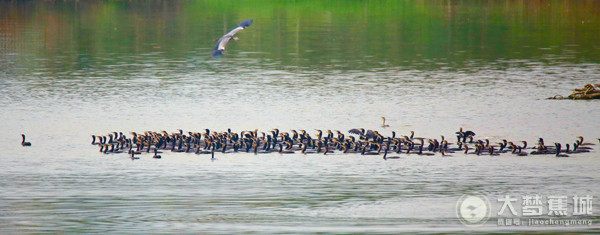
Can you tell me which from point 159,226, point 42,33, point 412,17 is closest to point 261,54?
point 42,33

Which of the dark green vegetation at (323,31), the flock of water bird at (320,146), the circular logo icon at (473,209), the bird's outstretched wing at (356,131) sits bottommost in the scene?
the circular logo icon at (473,209)

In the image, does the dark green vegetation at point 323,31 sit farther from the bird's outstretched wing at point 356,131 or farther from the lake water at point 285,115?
the bird's outstretched wing at point 356,131

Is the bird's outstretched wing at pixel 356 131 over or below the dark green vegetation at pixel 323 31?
below

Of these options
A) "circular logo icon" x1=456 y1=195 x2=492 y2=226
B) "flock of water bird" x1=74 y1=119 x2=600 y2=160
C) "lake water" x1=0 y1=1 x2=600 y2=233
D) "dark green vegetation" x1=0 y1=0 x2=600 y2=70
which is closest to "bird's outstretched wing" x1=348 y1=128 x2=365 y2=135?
"flock of water bird" x1=74 y1=119 x2=600 y2=160

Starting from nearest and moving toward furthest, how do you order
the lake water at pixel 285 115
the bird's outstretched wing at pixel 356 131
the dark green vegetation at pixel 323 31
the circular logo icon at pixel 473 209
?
the circular logo icon at pixel 473 209, the lake water at pixel 285 115, the bird's outstretched wing at pixel 356 131, the dark green vegetation at pixel 323 31

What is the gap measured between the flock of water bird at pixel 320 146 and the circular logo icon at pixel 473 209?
14.4 feet

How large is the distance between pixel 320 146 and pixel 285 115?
7518mm

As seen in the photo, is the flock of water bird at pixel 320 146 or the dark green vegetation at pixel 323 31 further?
the dark green vegetation at pixel 323 31

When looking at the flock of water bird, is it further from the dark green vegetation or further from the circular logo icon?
the dark green vegetation

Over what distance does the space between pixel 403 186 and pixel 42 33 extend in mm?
52928

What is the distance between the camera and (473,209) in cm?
2125

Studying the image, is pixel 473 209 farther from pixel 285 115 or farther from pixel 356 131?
pixel 285 115

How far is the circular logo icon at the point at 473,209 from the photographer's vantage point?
20516mm

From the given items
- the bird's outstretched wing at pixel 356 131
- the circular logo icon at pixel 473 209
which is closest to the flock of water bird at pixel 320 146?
the bird's outstretched wing at pixel 356 131
